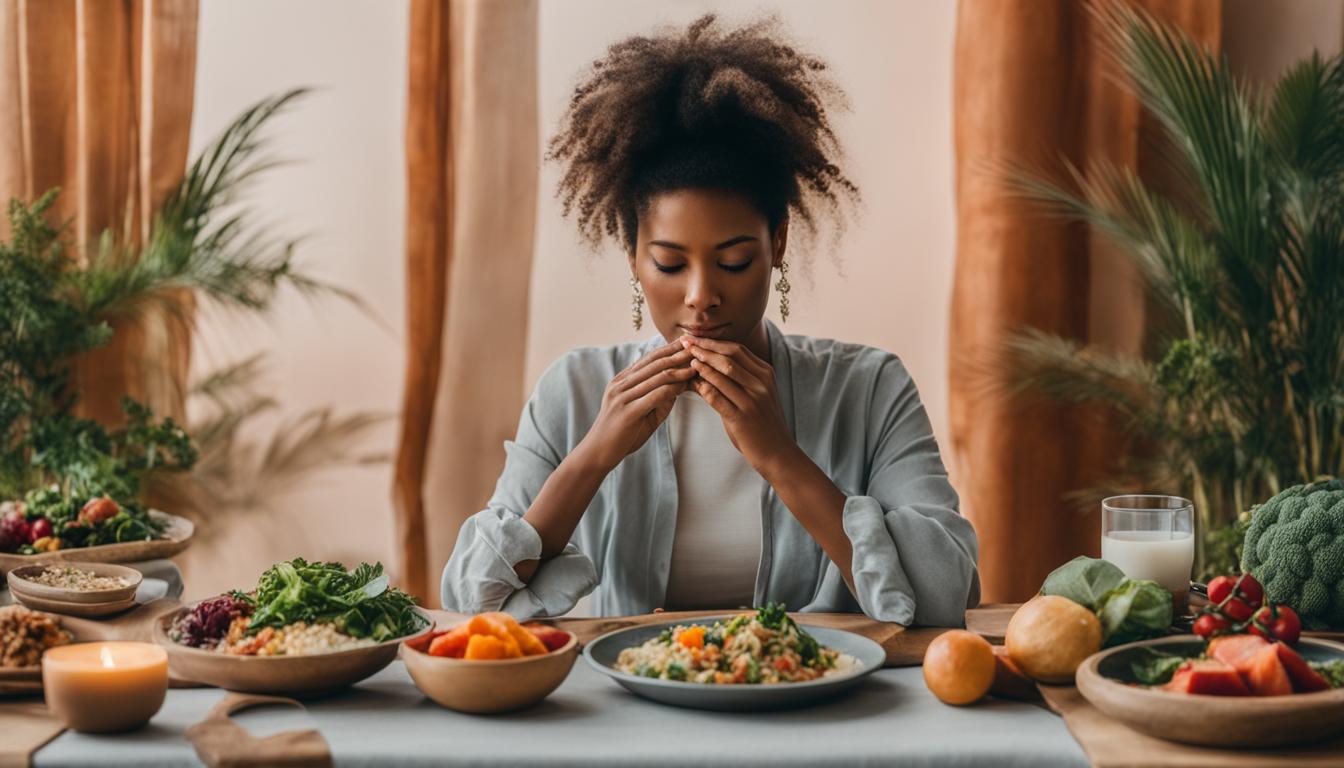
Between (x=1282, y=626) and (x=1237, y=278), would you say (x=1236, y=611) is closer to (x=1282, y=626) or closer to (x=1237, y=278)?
(x=1282, y=626)

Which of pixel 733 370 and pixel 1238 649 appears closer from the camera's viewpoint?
pixel 1238 649

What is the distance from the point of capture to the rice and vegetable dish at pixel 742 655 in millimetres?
1433

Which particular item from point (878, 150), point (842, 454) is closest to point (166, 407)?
point (878, 150)

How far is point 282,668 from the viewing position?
56.3 inches

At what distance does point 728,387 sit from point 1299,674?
916mm

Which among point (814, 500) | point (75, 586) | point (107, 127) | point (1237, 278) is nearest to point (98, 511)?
point (75, 586)

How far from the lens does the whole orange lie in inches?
55.8

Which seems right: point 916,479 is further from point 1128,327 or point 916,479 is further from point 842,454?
point 1128,327

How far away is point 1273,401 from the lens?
3.45 meters

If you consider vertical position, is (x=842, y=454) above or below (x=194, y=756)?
above

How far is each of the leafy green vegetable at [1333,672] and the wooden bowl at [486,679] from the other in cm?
81

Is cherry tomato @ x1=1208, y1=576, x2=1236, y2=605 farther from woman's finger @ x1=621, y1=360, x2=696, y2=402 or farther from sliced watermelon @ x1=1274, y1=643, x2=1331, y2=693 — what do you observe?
woman's finger @ x1=621, y1=360, x2=696, y2=402

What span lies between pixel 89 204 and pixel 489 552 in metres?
2.79

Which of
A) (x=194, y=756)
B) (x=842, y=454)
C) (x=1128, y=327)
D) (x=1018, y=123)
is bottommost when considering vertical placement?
(x=194, y=756)
